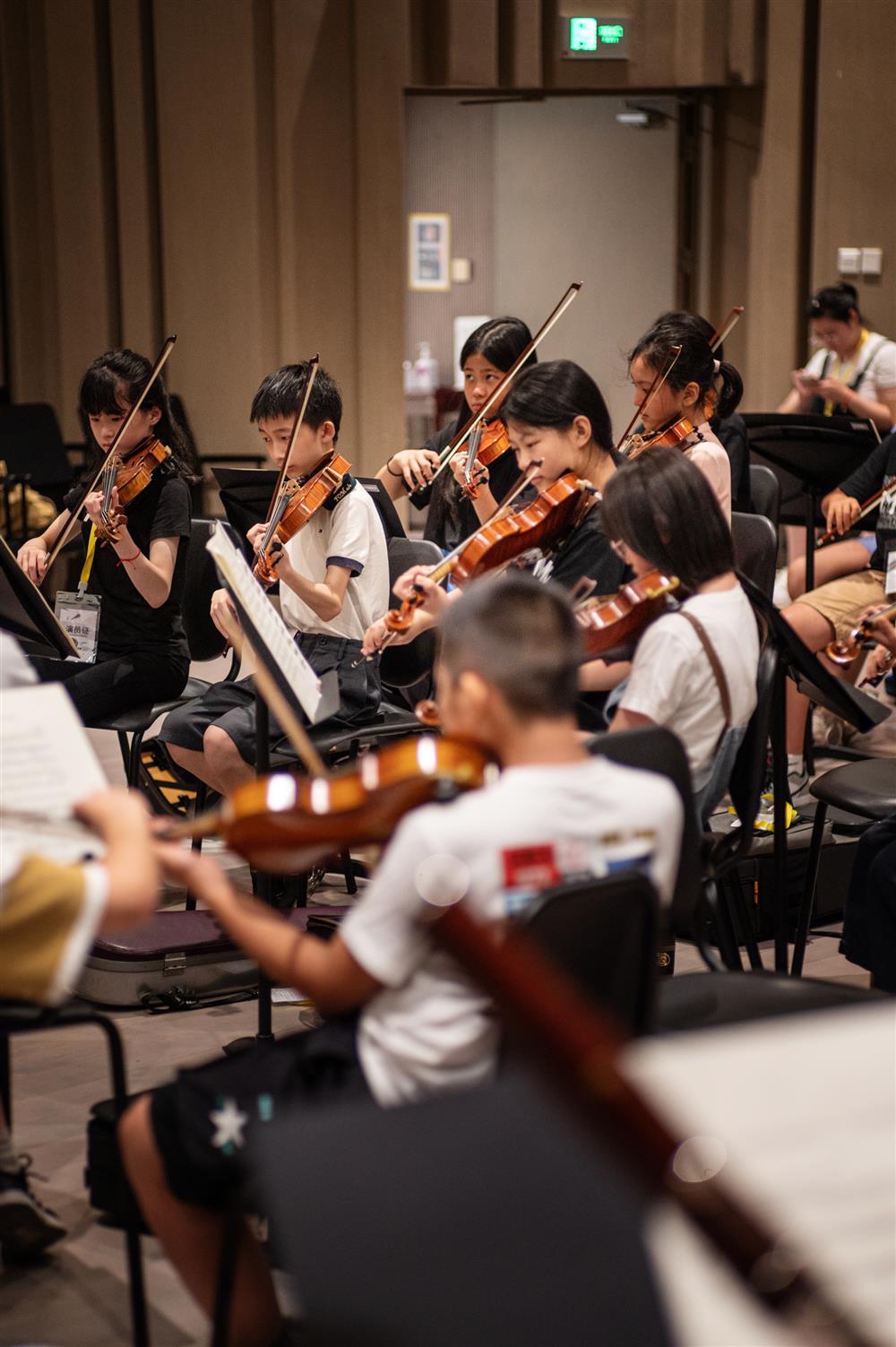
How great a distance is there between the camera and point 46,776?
168 centimetres

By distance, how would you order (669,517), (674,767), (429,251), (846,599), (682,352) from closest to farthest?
(674,767), (669,517), (682,352), (846,599), (429,251)

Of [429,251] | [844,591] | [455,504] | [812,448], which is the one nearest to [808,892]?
[455,504]

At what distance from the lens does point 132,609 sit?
3584mm

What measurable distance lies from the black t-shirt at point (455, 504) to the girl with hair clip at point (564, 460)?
2.51 ft

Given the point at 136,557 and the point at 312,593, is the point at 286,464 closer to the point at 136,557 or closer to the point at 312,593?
the point at 312,593

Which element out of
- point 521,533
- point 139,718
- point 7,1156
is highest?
point 521,533

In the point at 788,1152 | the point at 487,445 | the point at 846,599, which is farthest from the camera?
the point at 846,599

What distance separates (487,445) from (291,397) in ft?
2.11

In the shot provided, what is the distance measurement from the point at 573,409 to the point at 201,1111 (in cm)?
162

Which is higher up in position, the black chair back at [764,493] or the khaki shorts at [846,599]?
the black chair back at [764,493]

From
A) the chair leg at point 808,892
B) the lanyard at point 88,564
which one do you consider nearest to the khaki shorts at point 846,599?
the chair leg at point 808,892

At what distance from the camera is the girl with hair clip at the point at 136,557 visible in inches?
136

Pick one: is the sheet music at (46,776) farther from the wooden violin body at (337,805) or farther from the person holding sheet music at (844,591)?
the person holding sheet music at (844,591)

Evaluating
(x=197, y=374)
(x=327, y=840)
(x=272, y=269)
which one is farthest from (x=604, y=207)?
(x=327, y=840)
